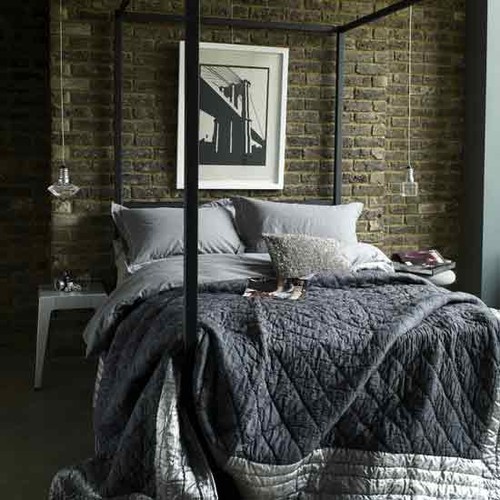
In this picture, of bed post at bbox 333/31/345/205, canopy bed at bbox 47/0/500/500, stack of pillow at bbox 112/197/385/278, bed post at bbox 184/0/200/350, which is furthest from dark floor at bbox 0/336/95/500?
bed post at bbox 333/31/345/205

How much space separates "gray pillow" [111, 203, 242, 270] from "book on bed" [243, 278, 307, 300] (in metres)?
0.93

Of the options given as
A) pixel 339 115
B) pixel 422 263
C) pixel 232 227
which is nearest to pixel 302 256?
pixel 232 227

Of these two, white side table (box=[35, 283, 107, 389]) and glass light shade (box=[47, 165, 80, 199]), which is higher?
glass light shade (box=[47, 165, 80, 199])

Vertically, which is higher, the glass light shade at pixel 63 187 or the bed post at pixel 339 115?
the bed post at pixel 339 115

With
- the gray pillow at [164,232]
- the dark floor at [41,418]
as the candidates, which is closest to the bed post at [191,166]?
the dark floor at [41,418]

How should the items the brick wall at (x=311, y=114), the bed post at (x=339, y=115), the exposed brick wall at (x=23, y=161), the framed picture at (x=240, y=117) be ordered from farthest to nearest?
the exposed brick wall at (x=23, y=161), the bed post at (x=339, y=115), the framed picture at (x=240, y=117), the brick wall at (x=311, y=114)

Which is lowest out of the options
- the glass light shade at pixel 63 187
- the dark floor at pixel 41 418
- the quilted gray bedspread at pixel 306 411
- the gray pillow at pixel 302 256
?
the dark floor at pixel 41 418

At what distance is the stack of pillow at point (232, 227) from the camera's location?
479cm

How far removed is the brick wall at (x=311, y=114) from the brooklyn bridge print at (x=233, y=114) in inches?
8.3

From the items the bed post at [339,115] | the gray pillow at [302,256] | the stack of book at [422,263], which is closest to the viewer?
the gray pillow at [302,256]

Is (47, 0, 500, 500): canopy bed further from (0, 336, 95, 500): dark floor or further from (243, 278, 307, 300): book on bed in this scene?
(0, 336, 95, 500): dark floor

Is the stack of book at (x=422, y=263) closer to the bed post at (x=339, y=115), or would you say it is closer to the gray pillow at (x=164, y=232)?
the bed post at (x=339, y=115)

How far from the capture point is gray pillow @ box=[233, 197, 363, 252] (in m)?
5.06

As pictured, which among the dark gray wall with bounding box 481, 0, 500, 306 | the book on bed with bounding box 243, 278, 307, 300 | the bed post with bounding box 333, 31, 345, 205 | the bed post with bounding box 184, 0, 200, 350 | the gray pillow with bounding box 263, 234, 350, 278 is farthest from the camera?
the dark gray wall with bounding box 481, 0, 500, 306
